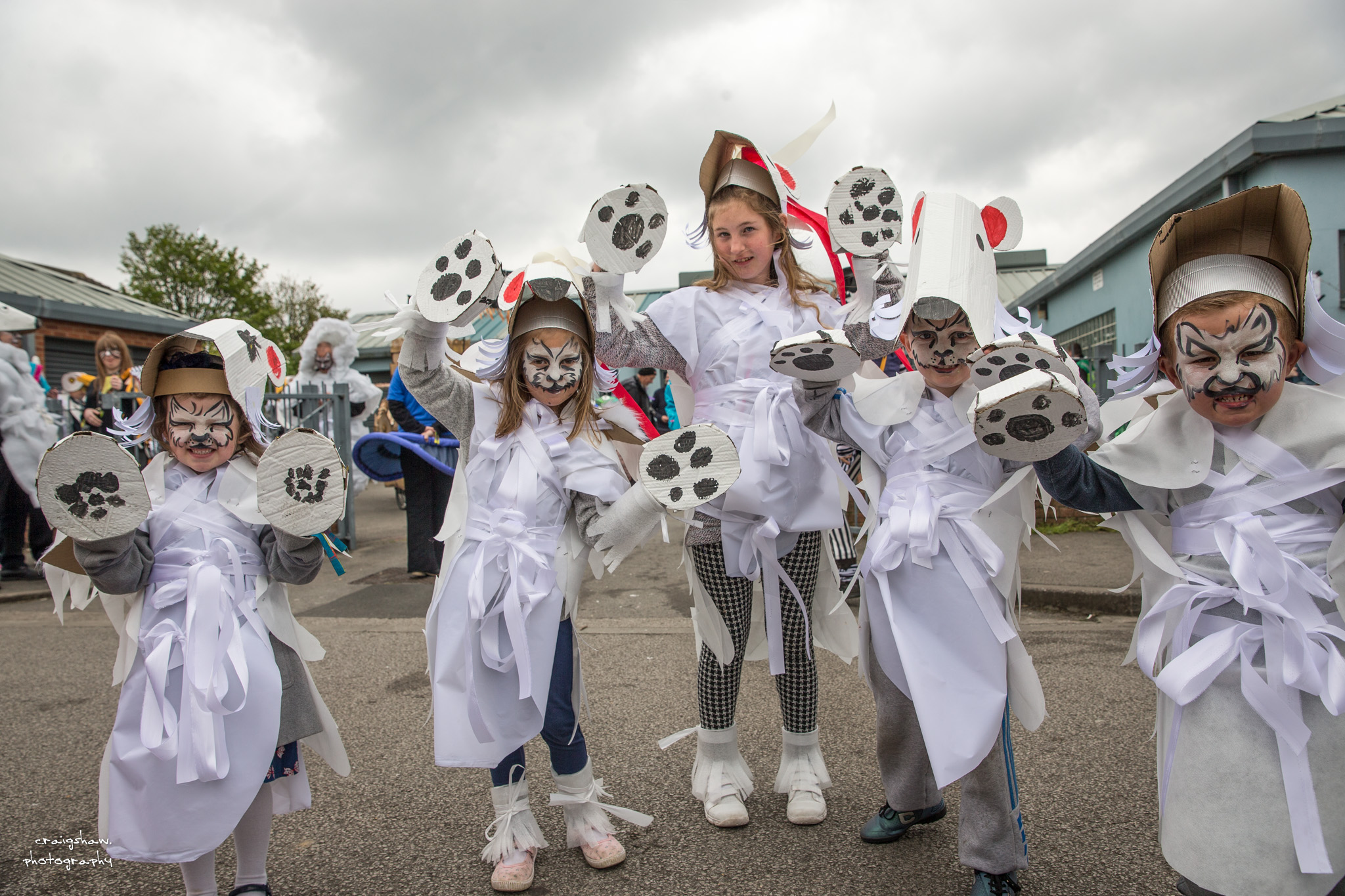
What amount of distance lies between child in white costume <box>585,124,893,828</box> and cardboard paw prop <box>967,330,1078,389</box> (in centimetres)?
63

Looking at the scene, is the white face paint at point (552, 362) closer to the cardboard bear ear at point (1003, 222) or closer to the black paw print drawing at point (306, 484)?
the black paw print drawing at point (306, 484)

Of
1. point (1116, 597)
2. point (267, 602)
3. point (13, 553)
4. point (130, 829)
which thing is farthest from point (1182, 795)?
point (13, 553)

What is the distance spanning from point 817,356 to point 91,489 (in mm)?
1577

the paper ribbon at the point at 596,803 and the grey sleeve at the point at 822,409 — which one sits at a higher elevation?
the grey sleeve at the point at 822,409

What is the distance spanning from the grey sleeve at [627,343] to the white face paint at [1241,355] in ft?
4.25

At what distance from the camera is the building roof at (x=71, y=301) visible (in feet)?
40.5

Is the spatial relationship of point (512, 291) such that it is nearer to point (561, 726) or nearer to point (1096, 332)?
point (561, 726)

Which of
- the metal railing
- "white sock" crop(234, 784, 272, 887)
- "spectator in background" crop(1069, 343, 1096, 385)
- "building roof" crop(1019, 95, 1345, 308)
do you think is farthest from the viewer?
"building roof" crop(1019, 95, 1345, 308)

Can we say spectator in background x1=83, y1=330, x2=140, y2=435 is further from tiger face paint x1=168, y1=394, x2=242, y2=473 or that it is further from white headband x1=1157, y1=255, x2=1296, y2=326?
white headband x1=1157, y1=255, x2=1296, y2=326

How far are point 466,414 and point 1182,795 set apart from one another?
1.84m

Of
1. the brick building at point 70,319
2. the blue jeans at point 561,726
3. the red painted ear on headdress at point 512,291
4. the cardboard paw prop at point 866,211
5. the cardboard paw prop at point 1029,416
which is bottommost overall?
the blue jeans at point 561,726

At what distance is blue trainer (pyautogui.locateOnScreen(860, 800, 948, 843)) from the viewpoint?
93.4 inches

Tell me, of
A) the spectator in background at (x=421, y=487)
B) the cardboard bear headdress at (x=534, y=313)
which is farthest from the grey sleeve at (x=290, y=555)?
the spectator in background at (x=421, y=487)

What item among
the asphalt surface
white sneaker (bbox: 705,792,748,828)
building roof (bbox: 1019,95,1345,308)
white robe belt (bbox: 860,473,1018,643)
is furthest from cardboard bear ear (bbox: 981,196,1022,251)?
building roof (bbox: 1019,95,1345,308)
